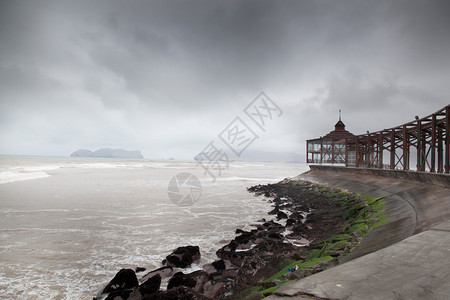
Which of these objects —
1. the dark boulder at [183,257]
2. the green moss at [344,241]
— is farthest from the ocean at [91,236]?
the green moss at [344,241]

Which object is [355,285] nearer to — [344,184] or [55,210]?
[55,210]

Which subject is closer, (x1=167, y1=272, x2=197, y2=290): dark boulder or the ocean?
(x1=167, y1=272, x2=197, y2=290): dark boulder

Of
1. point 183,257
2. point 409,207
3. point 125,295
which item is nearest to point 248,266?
point 183,257

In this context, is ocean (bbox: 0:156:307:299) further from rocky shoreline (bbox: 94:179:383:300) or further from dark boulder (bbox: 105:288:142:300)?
dark boulder (bbox: 105:288:142:300)

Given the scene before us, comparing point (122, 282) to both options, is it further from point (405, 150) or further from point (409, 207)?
point (405, 150)

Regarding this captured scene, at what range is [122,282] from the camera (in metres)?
5.30

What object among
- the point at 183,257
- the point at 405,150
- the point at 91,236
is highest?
the point at 405,150

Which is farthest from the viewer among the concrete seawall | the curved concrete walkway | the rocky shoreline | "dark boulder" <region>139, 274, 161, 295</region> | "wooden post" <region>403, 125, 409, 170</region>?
"wooden post" <region>403, 125, 409, 170</region>

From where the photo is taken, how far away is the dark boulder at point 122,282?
5.21m

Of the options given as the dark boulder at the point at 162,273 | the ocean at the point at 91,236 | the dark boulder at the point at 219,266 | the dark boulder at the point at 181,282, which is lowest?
the ocean at the point at 91,236

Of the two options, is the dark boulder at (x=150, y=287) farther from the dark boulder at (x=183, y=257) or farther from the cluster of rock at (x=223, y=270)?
the dark boulder at (x=183, y=257)

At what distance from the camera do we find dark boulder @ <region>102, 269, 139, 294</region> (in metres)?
5.21

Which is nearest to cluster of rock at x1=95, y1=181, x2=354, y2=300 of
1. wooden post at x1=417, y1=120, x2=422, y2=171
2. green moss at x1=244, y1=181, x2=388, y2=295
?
green moss at x1=244, y1=181, x2=388, y2=295

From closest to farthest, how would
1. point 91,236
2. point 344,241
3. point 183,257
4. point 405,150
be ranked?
point 344,241 → point 183,257 → point 91,236 → point 405,150
